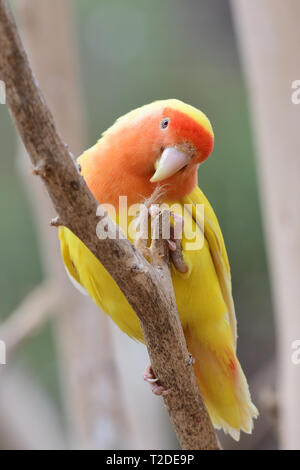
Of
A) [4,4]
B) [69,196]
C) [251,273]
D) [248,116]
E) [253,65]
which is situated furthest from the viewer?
[248,116]

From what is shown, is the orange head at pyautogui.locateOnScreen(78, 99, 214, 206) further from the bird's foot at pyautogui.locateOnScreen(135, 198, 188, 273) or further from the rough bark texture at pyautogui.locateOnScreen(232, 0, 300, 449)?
the rough bark texture at pyautogui.locateOnScreen(232, 0, 300, 449)

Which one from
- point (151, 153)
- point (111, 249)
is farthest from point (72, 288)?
point (111, 249)

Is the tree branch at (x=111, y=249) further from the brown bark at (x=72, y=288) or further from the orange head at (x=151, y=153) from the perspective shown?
the brown bark at (x=72, y=288)

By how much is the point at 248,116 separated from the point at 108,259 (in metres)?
3.29

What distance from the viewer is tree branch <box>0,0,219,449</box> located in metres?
0.78

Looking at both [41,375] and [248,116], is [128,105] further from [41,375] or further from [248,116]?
[41,375]

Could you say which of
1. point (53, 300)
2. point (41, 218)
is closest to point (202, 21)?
point (41, 218)

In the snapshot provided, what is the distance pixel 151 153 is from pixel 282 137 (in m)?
1.18

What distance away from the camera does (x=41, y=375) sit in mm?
4340

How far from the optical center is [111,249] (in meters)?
0.95

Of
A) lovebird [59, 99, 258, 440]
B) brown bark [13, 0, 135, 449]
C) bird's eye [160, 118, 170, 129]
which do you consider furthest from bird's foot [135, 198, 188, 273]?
brown bark [13, 0, 135, 449]

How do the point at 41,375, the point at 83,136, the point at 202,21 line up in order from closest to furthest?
1. the point at 83,136
2. the point at 41,375
3. the point at 202,21

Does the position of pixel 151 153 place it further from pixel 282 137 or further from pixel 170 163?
pixel 282 137

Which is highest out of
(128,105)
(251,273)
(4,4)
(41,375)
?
(4,4)
